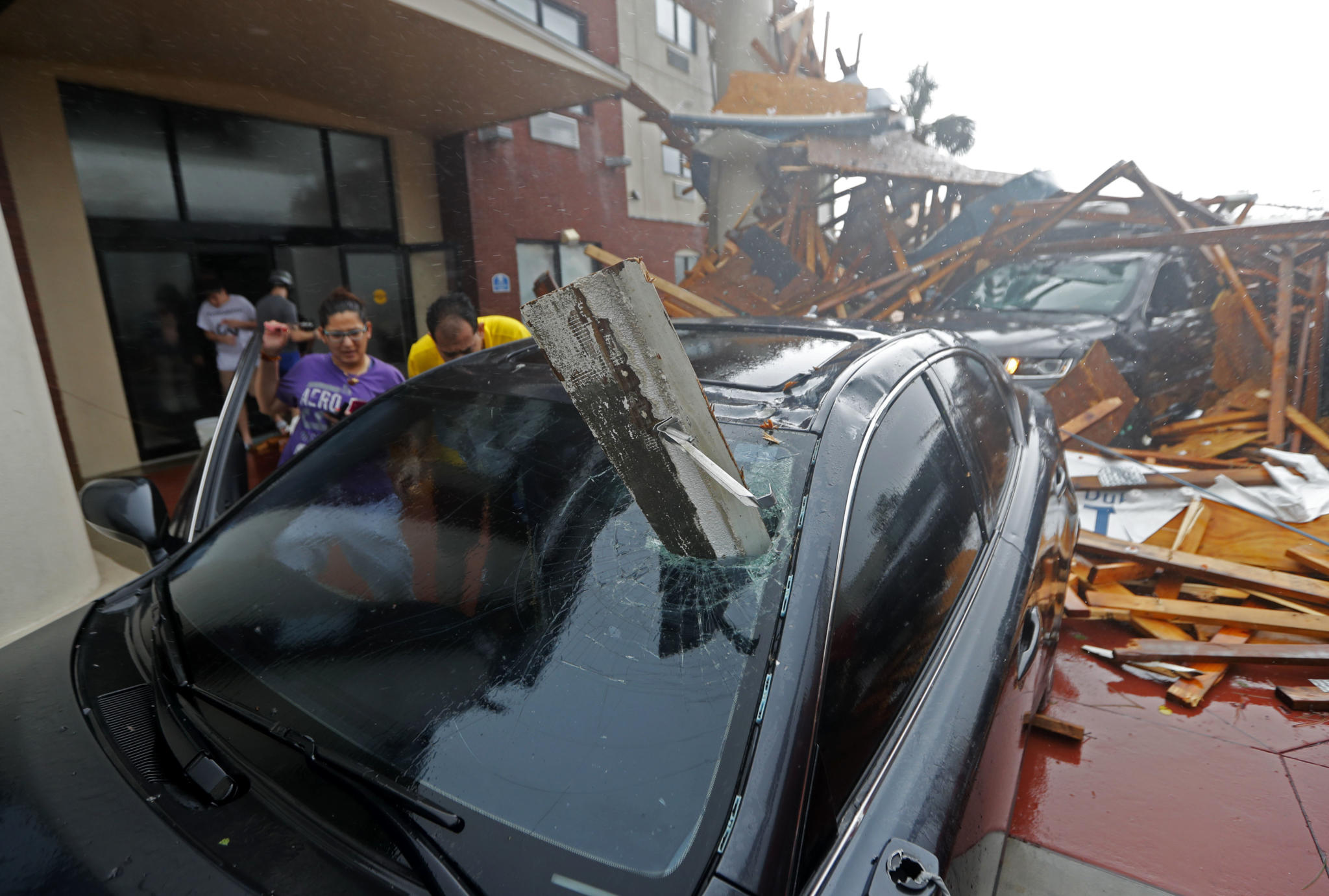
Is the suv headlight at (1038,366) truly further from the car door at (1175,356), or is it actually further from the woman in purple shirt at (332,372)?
the woman in purple shirt at (332,372)

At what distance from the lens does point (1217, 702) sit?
8.79ft

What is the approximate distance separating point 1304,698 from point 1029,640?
1.79 m

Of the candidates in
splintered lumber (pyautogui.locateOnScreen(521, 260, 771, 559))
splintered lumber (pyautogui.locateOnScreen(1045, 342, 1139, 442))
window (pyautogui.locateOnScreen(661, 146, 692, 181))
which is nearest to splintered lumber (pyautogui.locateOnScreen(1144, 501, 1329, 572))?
Result: splintered lumber (pyautogui.locateOnScreen(1045, 342, 1139, 442))

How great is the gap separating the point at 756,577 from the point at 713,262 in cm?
790

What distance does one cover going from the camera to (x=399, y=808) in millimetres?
979

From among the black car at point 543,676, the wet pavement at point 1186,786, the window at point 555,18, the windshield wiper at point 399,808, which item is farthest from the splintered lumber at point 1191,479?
the window at point 555,18

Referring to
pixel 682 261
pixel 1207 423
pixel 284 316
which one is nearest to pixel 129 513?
pixel 284 316

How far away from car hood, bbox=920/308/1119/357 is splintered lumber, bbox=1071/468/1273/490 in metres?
1.40

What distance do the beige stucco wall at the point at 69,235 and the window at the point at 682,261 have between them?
914 cm

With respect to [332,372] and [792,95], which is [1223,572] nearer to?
[332,372]

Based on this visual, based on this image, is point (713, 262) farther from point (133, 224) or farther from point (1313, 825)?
point (1313, 825)

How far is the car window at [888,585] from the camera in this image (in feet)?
3.48

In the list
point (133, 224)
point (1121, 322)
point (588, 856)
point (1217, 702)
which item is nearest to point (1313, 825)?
point (1217, 702)

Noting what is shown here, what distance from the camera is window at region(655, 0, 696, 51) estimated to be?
13.4 m
